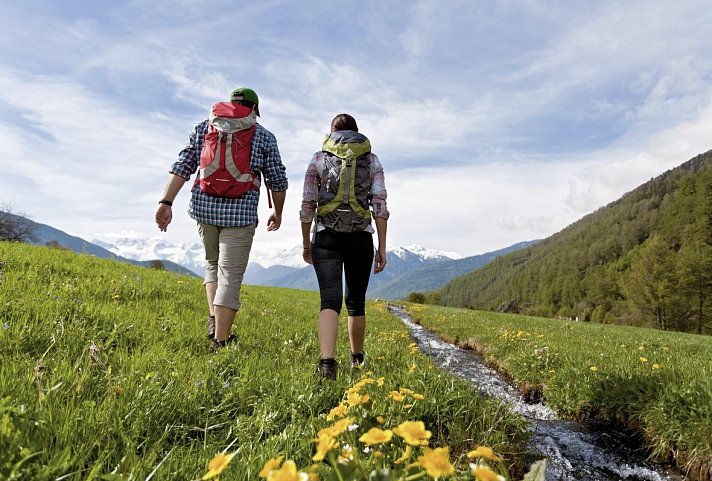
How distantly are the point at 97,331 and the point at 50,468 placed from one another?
2919 millimetres

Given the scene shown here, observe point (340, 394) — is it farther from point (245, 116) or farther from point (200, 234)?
point (245, 116)

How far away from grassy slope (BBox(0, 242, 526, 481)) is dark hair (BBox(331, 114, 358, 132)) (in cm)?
308

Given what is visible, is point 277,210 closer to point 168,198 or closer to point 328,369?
point 168,198

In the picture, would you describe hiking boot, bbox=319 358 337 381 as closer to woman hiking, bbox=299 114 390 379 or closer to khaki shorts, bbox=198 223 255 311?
woman hiking, bbox=299 114 390 379

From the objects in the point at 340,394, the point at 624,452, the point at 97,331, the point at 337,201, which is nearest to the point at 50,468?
the point at 340,394

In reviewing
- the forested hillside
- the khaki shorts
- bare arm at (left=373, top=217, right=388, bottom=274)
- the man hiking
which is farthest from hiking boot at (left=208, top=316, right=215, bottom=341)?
the forested hillside

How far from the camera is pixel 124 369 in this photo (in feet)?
10.6

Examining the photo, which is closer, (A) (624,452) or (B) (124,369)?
(B) (124,369)

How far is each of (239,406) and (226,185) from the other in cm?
278

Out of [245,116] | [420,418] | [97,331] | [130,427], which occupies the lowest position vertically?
[420,418]

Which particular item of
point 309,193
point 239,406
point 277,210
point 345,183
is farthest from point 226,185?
point 239,406

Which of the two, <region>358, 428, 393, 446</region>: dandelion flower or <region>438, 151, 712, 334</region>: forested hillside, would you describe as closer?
<region>358, 428, 393, 446</region>: dandelion flower

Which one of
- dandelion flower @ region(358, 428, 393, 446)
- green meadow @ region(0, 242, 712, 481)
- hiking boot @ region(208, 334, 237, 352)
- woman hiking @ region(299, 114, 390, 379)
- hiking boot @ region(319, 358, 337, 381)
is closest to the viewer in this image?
dandelion flower @ region(358, 428, 393, 446)

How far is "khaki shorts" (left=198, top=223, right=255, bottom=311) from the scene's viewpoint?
16.1 ft
